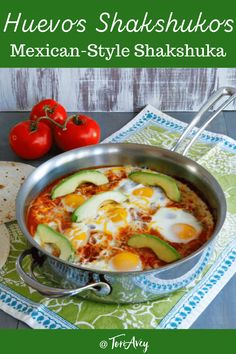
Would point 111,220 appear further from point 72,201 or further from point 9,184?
point 9,184

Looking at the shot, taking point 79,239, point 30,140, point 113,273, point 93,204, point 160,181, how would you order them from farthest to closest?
1. point 30,140
2. point 160,181
3. point 93,204
4. point 79,239
5. point 113,273

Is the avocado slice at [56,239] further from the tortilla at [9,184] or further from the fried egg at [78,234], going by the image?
the tortilla at [9,184]

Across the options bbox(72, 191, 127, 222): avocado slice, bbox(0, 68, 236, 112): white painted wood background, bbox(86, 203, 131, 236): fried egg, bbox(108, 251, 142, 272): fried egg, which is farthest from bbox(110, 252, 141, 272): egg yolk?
bbox(0, 68, 236, 112): white painted wood background

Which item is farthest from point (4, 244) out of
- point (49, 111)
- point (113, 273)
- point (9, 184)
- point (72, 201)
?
point (49, 111)

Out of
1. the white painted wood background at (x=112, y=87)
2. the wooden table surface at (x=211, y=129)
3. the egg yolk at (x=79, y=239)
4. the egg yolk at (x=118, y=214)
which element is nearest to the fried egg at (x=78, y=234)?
the egg yolk at (x=79, y=239)

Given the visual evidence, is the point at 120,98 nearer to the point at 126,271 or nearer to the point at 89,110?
the point at 89,110

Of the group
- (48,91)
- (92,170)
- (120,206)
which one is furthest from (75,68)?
(120,206)

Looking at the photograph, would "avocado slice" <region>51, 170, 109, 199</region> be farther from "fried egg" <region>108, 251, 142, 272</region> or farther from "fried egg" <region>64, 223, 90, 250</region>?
"fried egg" <region>108, 251, 142, 272</region>
